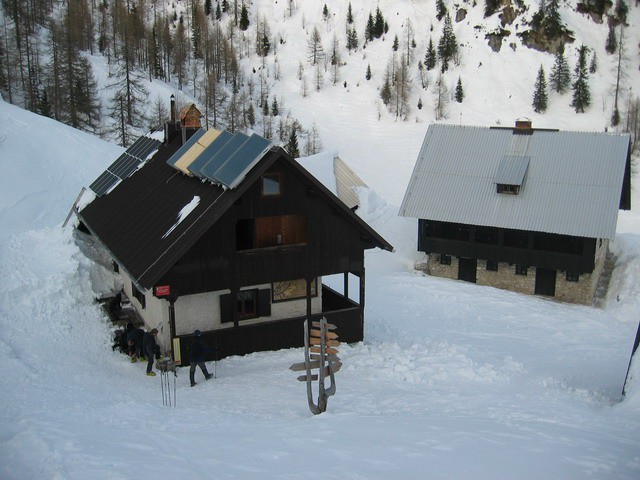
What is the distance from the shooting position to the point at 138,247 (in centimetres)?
1881

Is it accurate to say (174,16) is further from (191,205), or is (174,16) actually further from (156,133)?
(191,205)

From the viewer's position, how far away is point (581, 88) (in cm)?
7162

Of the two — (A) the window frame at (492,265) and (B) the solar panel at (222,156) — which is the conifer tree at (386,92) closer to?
(A) the window frame at (492,265)

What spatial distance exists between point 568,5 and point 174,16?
2110 inches

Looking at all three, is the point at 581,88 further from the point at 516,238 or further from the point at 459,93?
the point at 516,238

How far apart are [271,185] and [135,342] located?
18.7ft

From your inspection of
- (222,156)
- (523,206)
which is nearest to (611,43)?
(523,206)

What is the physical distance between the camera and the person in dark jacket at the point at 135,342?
58.4ft

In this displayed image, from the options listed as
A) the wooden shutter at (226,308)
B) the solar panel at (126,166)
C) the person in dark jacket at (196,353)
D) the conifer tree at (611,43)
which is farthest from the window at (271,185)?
the conifer tree at (611,43)

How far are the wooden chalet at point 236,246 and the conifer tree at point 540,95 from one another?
59.0 metres

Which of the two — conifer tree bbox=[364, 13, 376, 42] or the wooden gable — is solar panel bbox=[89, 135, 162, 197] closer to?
the wooden gable

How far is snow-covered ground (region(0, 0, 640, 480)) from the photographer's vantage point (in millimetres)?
10547

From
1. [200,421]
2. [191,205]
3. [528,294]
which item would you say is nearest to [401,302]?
[528,294]

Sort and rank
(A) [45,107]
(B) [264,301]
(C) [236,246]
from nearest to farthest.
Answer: (C) [236,246] < (B) [264,301] < (A) [45,107]
